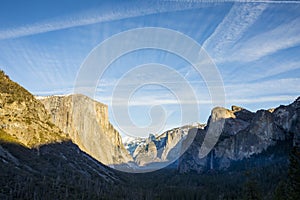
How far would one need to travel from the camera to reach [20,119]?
166625mm

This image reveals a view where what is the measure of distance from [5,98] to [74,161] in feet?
193

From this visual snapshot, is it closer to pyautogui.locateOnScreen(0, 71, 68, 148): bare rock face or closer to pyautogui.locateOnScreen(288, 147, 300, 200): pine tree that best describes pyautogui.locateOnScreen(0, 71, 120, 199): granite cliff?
pyautogui.locateOnScreen(0, 71, 68, 148): bare rock face

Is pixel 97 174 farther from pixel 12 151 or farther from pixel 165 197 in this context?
pixel 12 151

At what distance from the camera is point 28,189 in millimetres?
109562

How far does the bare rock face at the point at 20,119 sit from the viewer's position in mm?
155500

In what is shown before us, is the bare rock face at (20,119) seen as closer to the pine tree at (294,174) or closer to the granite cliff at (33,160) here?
the granite cliff at (33,160)

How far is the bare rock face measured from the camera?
156 m

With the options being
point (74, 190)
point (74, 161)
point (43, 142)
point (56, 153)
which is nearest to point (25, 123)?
point (43, 142)

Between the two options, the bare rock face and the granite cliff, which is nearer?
the granite cliff

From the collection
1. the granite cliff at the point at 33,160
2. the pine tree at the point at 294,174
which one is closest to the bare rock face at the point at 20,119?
the granite cliff at the point at 33,160

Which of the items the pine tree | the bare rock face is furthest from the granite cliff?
the pine tree

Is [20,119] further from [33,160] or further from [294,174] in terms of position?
[294,174]

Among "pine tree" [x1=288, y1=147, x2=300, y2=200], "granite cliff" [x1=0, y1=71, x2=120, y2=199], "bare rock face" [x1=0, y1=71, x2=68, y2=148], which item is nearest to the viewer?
"pine tree" [x1=288, y1=147, x2=300, y2=200]

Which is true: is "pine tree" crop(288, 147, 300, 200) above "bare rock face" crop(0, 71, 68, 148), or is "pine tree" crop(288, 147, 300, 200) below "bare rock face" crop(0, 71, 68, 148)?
below
